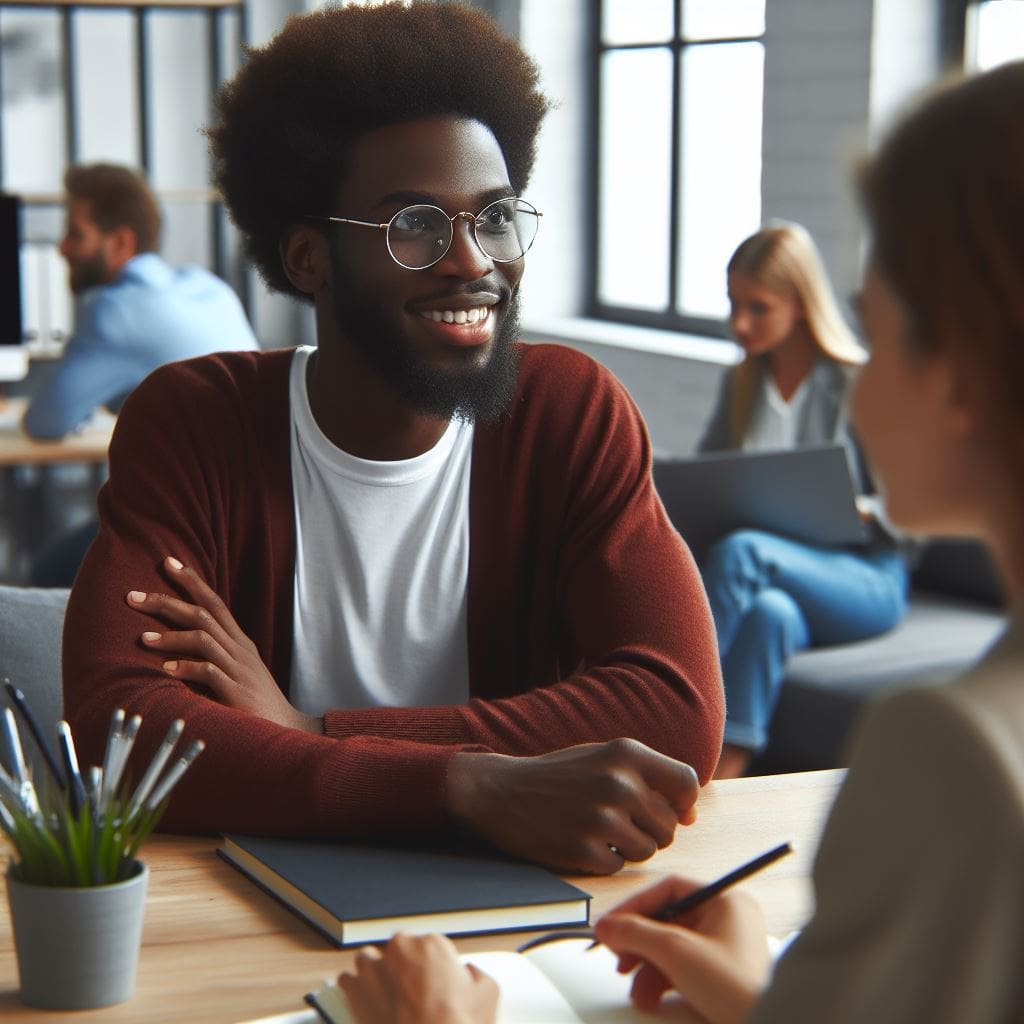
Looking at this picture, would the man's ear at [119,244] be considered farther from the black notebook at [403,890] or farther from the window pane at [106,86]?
the black notebook at [403,890]

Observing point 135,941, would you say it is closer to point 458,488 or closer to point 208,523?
point 208,523

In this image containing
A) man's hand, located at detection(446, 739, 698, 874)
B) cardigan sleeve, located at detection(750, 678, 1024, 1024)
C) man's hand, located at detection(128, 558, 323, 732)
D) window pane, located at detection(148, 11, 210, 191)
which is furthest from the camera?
window pane, located at detection(148, 11, 210, 191)

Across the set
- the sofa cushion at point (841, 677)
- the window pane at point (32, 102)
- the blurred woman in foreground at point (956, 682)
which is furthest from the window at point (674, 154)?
the blurred woman in foreground at point (956, 682)

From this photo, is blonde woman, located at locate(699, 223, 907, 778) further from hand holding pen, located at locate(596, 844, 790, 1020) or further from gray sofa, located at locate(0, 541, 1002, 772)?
hand holding pen, located at locate(596, 844, 790, 1020)

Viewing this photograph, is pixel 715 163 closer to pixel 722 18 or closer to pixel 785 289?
pixel 722 18

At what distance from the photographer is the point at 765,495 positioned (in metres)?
3.00

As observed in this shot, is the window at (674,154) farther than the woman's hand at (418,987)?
Yes

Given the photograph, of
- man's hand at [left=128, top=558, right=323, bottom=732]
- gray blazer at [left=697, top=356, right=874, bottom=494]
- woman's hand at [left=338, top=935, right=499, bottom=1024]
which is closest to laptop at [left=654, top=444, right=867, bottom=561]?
gray blazer at [left=697, top=356, right=874, bottom=494]

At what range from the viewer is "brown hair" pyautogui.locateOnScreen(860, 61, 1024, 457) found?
1.70ft

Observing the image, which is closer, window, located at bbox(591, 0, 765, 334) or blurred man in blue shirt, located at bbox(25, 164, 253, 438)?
blurred man in blue shirt, located at bbox(25, 164, 253, 438)

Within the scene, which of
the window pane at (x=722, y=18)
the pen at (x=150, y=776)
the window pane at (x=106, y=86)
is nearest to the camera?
the pen at (x=150, y=776)

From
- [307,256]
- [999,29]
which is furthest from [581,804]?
[999,29]

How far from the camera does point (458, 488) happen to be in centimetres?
150

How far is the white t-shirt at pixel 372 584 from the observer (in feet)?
4.79
